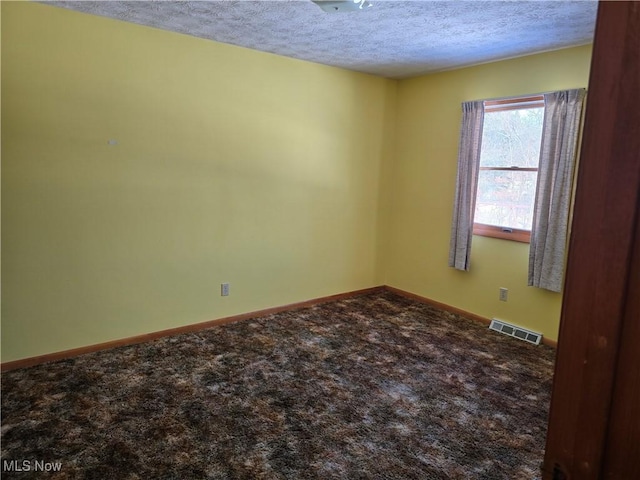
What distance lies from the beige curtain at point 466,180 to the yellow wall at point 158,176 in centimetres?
108

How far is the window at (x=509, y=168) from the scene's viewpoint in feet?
12.5

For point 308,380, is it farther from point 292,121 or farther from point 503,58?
point 503,58

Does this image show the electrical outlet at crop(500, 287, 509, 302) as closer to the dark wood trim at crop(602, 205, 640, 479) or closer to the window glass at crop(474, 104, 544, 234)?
the window glass at crop(474, 104, 544, 234)

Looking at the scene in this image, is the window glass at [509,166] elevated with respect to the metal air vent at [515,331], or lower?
elevated

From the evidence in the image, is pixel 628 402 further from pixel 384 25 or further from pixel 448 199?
pixel 448 199

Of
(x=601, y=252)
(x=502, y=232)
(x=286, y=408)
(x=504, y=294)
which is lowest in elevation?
(x=286, y=408)

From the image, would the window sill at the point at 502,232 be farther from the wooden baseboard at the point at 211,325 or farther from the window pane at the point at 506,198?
the wooden baseboard at the point at 211,325

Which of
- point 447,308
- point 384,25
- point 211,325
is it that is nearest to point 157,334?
point 211,325

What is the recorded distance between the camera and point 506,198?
4.03 meters

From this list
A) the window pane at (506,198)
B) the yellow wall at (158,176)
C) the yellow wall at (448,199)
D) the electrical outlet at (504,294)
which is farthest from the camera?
the electrical outlet at (504,294)

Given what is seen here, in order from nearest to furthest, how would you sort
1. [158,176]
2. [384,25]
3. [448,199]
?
[384,25]
[158,176]
[448,199]

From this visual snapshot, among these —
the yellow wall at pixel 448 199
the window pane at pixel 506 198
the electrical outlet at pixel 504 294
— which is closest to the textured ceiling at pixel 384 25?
the yellow wall at pixel 448 199

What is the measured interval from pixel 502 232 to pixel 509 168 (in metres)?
0.60

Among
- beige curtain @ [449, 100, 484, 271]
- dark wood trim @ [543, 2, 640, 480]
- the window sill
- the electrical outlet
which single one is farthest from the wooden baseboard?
dark wood trim @ [543, 2, 640, 480]
